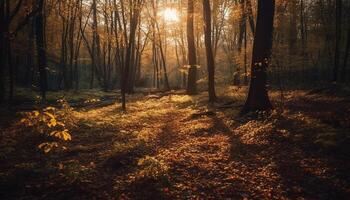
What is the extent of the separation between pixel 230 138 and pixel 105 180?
5106mm

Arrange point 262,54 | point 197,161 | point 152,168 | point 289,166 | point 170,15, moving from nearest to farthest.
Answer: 1. point 289,166
2. point 152,168
3. point 197,161
4. point 262,54
5. point 170,15

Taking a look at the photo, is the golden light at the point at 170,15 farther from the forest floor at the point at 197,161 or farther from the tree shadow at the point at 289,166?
the tree shadow at the point at 289,166

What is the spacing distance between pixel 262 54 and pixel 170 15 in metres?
27.1

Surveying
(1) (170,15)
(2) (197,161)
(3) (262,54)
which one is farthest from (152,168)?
(1) (170,15)

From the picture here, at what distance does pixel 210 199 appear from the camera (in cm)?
616

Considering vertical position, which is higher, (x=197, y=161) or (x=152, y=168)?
(x=152, y=168)

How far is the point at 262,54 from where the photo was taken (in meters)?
12.8

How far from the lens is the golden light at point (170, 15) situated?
120ft

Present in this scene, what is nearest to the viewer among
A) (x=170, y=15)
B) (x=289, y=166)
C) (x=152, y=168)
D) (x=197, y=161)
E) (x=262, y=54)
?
(x=289, y=166)

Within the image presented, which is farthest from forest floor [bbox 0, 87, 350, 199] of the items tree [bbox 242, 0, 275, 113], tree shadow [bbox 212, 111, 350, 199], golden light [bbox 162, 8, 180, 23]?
golden light [bbox 162, 8, 180, 23]

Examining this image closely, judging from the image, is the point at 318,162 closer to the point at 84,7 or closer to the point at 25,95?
the point at 25,95

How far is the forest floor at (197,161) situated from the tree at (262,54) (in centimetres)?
87

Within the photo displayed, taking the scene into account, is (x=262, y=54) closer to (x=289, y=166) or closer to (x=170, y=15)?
(x=289, y=166)

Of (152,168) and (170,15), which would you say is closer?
(152,168)
